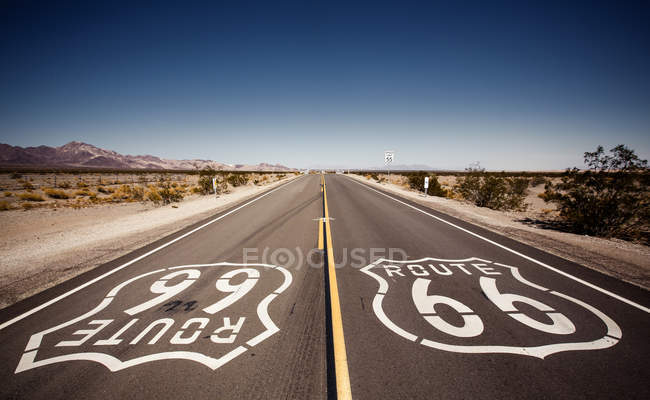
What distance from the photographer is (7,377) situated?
2375 mm

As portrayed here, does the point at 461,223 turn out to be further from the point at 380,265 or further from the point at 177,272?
the point at 177,272

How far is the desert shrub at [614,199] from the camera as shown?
7523 millimetres

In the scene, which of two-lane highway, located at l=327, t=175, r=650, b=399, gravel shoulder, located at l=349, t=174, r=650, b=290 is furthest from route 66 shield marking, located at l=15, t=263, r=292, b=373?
gravel shoulder, located at l=349, t=174, r=650, b=290

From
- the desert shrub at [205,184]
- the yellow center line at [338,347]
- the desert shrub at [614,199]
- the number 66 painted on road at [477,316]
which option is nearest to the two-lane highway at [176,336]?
the yellow center line at [338,347]

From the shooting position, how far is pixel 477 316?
3266 millimetres

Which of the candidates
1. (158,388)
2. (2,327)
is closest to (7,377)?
(2,327)

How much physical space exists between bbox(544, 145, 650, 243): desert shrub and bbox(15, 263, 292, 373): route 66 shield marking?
33.1ft

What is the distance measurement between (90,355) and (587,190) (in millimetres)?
12864

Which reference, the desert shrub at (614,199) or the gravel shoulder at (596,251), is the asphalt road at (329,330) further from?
the desert shrub at (614,199)

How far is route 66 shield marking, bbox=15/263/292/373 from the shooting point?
104 inches

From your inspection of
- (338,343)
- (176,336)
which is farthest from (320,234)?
(176,336)

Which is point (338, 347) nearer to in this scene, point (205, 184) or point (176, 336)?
point (176, 336)

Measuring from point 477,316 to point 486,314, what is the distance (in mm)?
167

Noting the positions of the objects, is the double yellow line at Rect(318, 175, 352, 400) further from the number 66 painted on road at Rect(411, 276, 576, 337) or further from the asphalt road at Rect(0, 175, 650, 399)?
the number 66 painted on road at Rect(411, 276, 576, 337)
